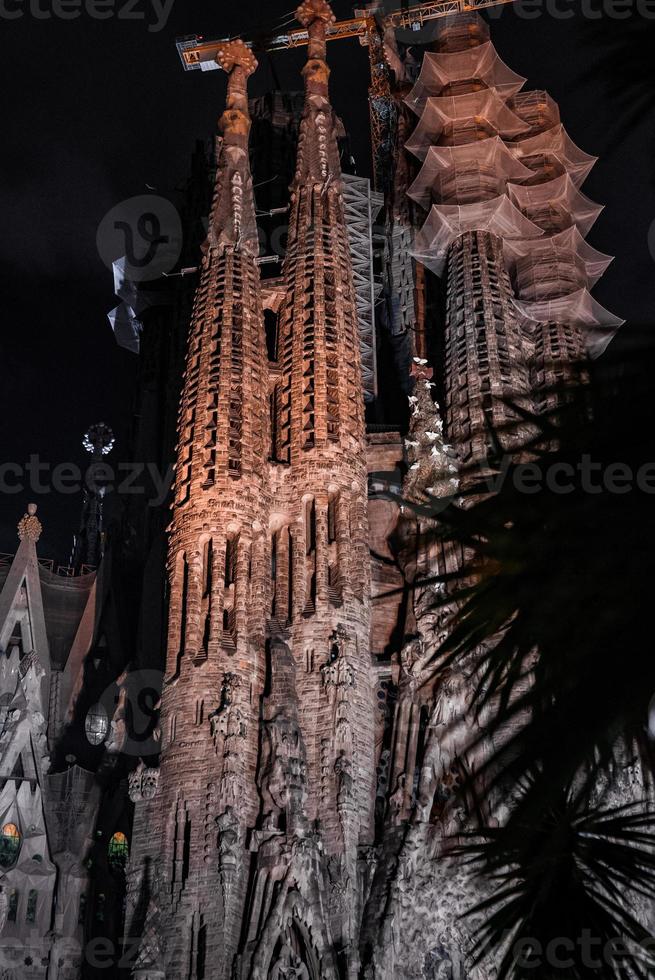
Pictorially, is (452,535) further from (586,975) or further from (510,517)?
(586,975)

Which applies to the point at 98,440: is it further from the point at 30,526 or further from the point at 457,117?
the point at 457,117

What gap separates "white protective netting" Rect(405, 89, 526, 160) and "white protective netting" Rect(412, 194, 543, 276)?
11.4 ft

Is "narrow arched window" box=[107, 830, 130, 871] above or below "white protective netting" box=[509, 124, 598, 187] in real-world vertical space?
below

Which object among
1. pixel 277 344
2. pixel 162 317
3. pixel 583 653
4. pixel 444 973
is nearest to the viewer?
pixel 583 653

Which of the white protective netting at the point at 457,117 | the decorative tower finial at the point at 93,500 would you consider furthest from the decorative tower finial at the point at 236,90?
the decorative tower finial at the point at 93,500

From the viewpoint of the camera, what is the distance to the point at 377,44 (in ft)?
173

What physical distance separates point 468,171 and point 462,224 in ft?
7.19

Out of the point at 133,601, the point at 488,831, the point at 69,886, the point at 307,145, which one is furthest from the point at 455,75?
the point at 488,831

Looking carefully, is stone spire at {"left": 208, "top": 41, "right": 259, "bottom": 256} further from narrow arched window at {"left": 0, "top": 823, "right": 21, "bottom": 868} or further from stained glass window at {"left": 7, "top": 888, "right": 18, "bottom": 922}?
stained glass window at {"left": 7, "top": 888, "right": 18, "bottom": 922}

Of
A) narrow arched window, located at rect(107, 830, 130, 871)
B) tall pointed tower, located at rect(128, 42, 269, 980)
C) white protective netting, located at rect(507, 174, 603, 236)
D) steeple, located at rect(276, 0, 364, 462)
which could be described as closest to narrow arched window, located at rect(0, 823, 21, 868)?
narrow arched window, located at rect(107, 830, 130, 871)

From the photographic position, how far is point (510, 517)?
6695 mm

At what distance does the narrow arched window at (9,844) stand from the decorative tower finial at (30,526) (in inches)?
399

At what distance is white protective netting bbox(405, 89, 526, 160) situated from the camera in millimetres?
43906

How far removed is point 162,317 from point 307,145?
38.5ft
